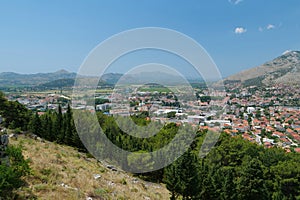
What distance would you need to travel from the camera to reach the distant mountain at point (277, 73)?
11431 cm

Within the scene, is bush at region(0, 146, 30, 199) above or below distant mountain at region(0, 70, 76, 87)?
below

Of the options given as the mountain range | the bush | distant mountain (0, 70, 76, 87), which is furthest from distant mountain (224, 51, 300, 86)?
the bush

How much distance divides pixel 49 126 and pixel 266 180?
19158mm

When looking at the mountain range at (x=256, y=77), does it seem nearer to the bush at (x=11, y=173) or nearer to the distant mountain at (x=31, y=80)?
the distant mountain at (x=31, y=80)

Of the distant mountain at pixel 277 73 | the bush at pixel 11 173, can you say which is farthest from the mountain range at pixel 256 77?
the bush at pixel 11 173

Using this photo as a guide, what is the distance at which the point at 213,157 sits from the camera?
16.0m

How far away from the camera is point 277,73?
127500 mm

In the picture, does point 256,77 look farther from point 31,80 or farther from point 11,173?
point 11,173

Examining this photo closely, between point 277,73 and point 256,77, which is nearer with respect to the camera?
point 277,73

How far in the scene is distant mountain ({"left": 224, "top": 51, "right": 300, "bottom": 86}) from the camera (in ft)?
375

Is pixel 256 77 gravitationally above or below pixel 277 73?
below

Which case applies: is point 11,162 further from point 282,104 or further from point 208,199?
point 282,104

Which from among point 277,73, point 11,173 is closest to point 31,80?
point 11,173

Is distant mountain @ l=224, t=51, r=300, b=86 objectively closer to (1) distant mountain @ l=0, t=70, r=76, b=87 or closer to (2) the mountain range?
(2) the mountain range
